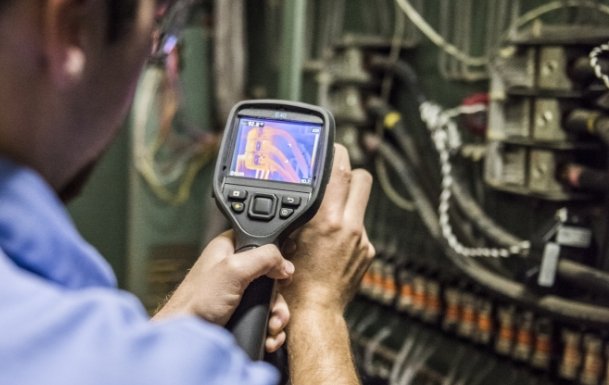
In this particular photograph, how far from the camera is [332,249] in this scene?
101cm

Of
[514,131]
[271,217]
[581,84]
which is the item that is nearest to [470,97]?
[514,131]

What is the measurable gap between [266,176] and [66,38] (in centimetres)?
51

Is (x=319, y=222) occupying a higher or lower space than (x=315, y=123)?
lower

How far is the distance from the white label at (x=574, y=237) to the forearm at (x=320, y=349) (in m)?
0.64

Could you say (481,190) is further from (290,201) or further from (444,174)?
(290,201)

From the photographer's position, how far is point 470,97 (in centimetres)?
180

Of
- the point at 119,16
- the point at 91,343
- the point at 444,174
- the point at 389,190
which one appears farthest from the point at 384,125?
the point at 91,343

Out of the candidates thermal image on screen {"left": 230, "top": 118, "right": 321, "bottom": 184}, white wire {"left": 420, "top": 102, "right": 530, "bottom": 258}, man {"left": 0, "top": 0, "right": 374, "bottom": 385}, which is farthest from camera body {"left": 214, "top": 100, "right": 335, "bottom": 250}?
white wire {"left": 420, "top": 102, "right": 530, "bottom": 258}

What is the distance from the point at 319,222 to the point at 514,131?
2.45 feet

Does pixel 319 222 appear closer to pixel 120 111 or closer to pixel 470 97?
pixel 120 111

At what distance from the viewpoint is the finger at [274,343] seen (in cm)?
92

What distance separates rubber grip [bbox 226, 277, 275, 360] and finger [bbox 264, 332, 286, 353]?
0.14ft

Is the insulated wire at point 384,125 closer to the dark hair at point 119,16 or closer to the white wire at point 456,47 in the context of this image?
the white wire at point 456,47

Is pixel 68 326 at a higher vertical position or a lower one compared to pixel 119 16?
lower
